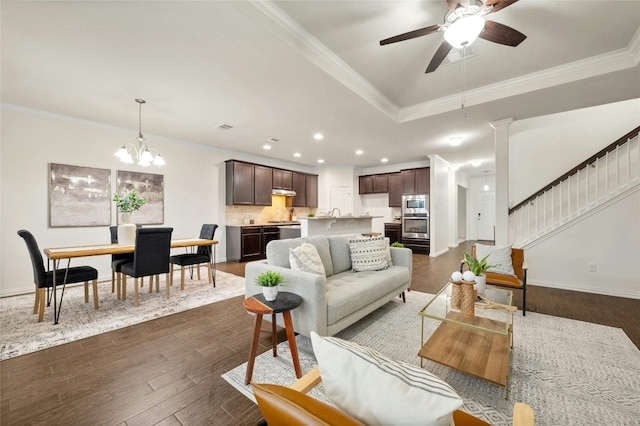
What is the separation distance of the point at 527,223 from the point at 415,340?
142 inches

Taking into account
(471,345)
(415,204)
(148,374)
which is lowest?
(148,374)

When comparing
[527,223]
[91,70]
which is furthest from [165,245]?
[527,223]

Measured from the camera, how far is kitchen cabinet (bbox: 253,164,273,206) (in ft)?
21.6

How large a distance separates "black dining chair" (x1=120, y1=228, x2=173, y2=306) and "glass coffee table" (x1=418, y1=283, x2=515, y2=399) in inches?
122

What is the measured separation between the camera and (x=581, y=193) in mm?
4109

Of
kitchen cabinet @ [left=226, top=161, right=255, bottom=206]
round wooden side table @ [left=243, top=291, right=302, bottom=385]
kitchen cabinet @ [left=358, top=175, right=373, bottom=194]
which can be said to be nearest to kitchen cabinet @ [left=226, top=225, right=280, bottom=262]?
→ kitchen cabinet @ [left=226, top=161, right=255, bottom=206]

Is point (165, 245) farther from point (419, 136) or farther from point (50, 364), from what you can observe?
point (419, 136)

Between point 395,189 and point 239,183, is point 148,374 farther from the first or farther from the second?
point 395,189

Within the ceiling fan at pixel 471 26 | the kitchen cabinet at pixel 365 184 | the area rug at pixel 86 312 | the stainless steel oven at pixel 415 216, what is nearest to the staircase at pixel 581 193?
the stainless steel oven at pixel 415 216

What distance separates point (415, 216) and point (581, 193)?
11.5 ft

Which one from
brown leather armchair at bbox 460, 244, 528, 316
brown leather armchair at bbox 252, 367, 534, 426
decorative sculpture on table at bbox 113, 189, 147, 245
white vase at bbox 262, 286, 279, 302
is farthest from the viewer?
decorative sculpture on table at bbox 113, 189, 147, 245

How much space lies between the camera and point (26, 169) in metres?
3.76

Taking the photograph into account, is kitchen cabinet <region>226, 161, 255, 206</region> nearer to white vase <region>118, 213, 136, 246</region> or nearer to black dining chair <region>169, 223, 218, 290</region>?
black dining chair <region>169, 223, 218, 290</region>

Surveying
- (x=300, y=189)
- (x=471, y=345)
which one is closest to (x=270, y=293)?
(x=471, y=345)
